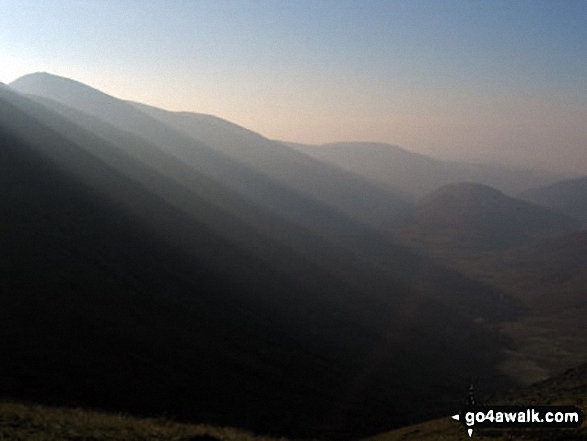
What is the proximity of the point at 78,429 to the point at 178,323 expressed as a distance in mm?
54389

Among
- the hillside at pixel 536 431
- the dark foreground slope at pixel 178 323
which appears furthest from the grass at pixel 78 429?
the dark foreground slope at pixel 178 323

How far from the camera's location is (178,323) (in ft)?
244

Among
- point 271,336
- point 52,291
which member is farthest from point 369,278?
point 52,291

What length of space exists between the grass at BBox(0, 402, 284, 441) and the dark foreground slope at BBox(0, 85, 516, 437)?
892 inches

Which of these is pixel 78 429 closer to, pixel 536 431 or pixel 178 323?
pixel 536 431

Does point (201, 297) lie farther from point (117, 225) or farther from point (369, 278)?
point (369, 278)

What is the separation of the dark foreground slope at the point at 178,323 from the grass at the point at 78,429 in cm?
2266

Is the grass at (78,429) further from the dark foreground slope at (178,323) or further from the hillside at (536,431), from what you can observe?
the dark foreground slope at (178,323)

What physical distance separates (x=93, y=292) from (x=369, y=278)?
113863 mm

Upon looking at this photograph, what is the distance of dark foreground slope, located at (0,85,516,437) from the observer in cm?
5391

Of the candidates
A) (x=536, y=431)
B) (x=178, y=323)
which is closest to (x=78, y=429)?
(x=536, y=431)

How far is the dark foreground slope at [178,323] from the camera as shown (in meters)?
53.9

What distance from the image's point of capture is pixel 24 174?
92875 mm

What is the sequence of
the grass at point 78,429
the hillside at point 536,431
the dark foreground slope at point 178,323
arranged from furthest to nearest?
the dark foreground slope at point 178,323 → the hillside at point 536,431 → the grass at point 78,429
